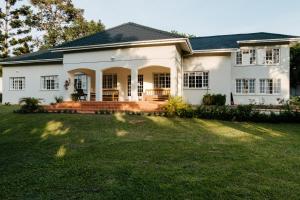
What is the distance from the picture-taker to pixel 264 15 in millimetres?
26766

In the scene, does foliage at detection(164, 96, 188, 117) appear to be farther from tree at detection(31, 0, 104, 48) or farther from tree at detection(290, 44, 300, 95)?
tree at detection(31, 0, 104, 48)

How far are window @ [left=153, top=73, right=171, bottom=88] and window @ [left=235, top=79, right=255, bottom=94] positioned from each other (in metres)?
6.89

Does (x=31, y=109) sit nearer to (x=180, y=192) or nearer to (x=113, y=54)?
(x=113, y=54)

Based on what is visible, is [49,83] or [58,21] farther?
[58,21]

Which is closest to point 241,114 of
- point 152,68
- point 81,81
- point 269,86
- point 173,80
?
point 173,80

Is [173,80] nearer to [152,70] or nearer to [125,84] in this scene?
[152,70]

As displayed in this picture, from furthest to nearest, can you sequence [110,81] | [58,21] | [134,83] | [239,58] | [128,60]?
[58,21], [239,58], [110,81], [128,60], [134,83]

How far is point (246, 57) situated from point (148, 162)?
2020 centimetres

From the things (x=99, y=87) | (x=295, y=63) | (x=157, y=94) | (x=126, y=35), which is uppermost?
(x=126, y=35)

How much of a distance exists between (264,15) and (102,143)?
80.2ft

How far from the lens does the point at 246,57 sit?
78.2ft

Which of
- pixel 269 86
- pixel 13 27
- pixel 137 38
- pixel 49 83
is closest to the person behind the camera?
pixel 137 38

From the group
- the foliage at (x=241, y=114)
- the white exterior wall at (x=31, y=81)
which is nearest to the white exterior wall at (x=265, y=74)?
the foliage at (x=241, y=114)

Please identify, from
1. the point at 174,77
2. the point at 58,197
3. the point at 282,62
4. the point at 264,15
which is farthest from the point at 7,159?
the point at 264,15
